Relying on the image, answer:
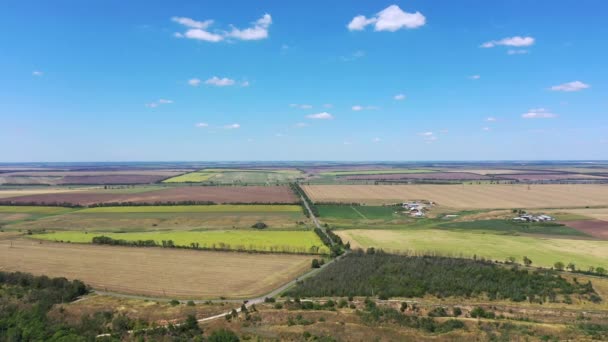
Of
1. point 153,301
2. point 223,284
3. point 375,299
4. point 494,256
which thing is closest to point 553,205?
point 494,256

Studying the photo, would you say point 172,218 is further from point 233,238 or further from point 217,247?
Answer: point 217,247

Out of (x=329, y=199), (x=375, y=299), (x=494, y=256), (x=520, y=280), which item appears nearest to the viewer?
(x=375, y=299)

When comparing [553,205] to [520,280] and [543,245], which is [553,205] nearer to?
[543,245]

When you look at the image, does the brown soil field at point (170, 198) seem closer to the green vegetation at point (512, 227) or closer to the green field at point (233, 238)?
the green field at point (233, 238)

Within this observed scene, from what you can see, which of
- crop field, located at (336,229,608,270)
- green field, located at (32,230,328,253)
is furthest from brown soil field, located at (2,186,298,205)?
crop field, located at (336,229,608,270)

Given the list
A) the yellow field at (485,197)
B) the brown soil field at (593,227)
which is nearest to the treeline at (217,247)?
the brown soil field at (593,227)
